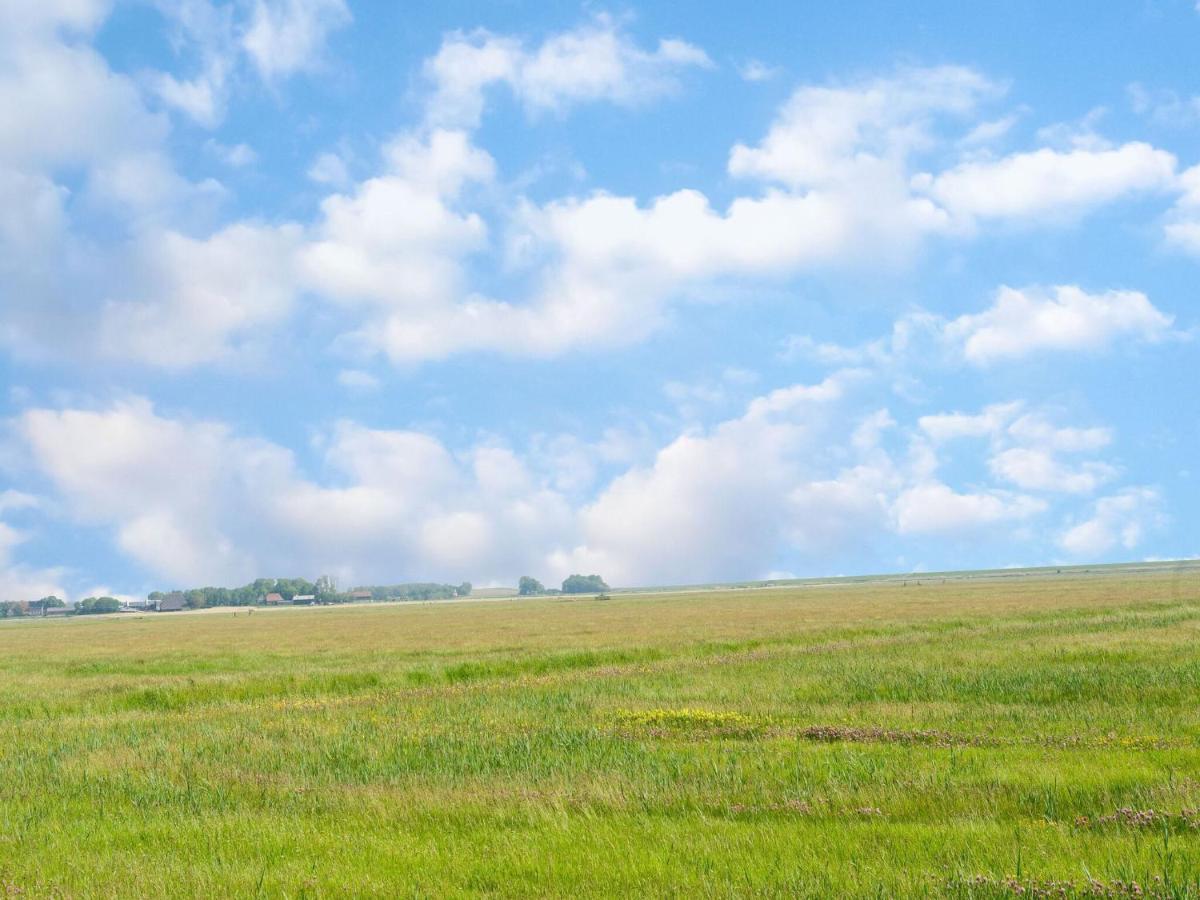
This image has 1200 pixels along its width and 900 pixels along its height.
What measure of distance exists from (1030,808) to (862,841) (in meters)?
2.38

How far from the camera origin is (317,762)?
48.8 feet

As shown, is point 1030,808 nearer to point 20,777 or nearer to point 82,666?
point 20,777

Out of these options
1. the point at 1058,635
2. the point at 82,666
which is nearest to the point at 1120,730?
the point at 1058,635

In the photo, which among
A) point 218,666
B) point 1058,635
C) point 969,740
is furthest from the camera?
point 218,666

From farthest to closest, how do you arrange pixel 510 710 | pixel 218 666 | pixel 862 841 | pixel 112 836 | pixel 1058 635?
pixel 218 666
pixel 1058 635
pixel 510 710
pixel 112 836
pixel 862 841

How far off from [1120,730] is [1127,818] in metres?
6.15

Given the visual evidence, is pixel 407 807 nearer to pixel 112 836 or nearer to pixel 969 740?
pixel 112 836

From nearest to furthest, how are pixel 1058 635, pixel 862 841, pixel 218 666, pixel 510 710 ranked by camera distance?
1. pixel 862 841
2. pixel 510 710
3. pixel 1058 635
4. pixel 218 666

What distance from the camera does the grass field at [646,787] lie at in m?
8.24

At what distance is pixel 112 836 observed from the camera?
1079cm

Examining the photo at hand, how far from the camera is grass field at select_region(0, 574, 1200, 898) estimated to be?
27.0 feet

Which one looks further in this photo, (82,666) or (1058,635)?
(82,666)

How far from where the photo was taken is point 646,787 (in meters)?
11.6

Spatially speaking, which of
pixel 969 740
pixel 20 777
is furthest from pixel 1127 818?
pixel 20 777
